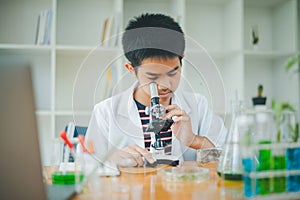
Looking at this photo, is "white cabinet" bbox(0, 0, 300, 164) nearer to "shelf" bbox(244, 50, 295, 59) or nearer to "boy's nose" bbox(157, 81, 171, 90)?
"shelf" bbox(244, 50, 295, 59)

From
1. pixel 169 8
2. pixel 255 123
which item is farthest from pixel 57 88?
pixel 255 123

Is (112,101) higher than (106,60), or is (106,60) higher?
(106,60)

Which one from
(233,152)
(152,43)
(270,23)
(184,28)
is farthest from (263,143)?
(270,23)

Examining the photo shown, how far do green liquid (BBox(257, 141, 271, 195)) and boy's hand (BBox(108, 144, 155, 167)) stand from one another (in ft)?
1.53

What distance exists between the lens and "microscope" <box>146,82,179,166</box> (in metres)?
1.13

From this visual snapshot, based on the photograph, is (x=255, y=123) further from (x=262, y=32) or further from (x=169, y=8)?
(x=262, y=32)

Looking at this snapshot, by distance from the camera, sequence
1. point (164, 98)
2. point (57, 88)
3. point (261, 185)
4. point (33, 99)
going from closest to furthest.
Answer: point (33, 99), point (261, 185), point (164, 98), point (57, 88)

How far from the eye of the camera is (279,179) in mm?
700

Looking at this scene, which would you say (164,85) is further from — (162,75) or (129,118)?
(129,118)

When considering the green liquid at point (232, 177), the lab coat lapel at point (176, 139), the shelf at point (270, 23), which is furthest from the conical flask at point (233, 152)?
the shelf at point (270, 23)

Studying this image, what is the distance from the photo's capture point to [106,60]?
125 centimetres

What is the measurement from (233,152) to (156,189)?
0.20 metres

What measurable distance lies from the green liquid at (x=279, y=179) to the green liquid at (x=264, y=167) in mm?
13

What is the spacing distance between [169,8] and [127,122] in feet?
6.75
